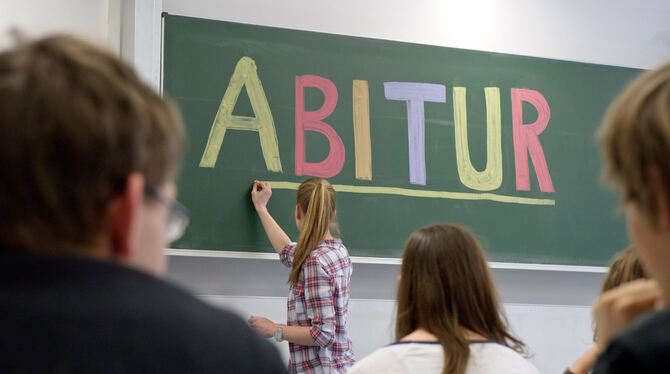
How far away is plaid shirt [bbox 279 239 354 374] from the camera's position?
2836 millimetres

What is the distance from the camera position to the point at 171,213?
0.73m

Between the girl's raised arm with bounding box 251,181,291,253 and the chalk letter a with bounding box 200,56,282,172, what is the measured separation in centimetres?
12

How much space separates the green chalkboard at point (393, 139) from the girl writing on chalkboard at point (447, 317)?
4.86ft

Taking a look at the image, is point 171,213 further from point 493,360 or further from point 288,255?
point 288,255

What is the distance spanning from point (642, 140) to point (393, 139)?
2.94 meters

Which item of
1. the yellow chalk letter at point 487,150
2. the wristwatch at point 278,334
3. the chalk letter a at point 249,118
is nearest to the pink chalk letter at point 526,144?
the yellow chalk letter at point 487,150

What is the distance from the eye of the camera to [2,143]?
2.02 feet

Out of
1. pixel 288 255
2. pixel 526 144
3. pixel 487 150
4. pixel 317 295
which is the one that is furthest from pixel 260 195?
pixel 526 144

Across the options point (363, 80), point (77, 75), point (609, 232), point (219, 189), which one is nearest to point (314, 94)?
point (363, 80)

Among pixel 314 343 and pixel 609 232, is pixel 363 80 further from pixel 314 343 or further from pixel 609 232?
pixel 609 232

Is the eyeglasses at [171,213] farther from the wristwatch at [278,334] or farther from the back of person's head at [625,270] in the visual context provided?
the wristwatch at [278,334]

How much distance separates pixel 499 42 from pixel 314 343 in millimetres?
2172

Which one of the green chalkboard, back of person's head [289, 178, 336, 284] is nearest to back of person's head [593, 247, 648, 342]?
the green chalkboard

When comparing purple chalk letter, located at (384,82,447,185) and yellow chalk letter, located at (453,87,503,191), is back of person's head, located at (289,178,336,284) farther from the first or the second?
yellow chalk letter, located at (453,87,503,191)
